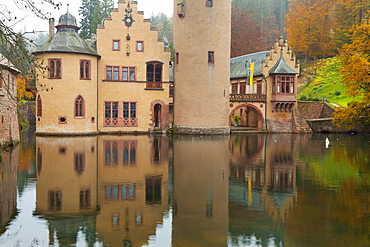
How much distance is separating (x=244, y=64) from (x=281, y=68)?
6599 mm

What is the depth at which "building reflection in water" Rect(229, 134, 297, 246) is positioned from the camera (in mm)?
8727

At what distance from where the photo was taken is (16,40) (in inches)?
344

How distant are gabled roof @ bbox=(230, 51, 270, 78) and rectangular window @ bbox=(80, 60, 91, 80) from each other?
17546mm

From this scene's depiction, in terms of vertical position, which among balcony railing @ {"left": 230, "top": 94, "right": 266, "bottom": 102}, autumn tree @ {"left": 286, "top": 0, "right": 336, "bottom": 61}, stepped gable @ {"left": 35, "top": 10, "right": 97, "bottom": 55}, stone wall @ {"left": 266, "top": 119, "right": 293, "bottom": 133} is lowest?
stone wall @ {"left": 266, "top": 119, "right": 293, "bottom": 133}

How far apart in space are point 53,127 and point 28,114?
27.8m

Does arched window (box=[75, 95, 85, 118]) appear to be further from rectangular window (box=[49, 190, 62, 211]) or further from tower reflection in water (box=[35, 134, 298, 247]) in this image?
rectangular window (box=[49, 190, 62, 211])

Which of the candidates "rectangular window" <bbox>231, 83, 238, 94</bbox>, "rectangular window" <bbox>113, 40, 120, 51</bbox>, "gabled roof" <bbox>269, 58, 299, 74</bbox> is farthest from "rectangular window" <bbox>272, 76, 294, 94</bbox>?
"rectangular window" <bbox>113, 40, 120, 51</bbox>

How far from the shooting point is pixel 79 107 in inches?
1389

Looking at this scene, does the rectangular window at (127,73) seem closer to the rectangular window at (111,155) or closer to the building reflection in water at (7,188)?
the rectangular window at (111,155)

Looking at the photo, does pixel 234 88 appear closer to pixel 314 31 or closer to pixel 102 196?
pixel 314 31

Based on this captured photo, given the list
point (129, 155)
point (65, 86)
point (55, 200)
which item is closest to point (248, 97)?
point (65, 86)

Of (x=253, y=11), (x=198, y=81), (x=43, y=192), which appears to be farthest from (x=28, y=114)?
(x=43, y=192)

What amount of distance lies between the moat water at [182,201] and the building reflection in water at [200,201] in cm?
3

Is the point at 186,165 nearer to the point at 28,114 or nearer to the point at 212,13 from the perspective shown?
the point at 212,13
